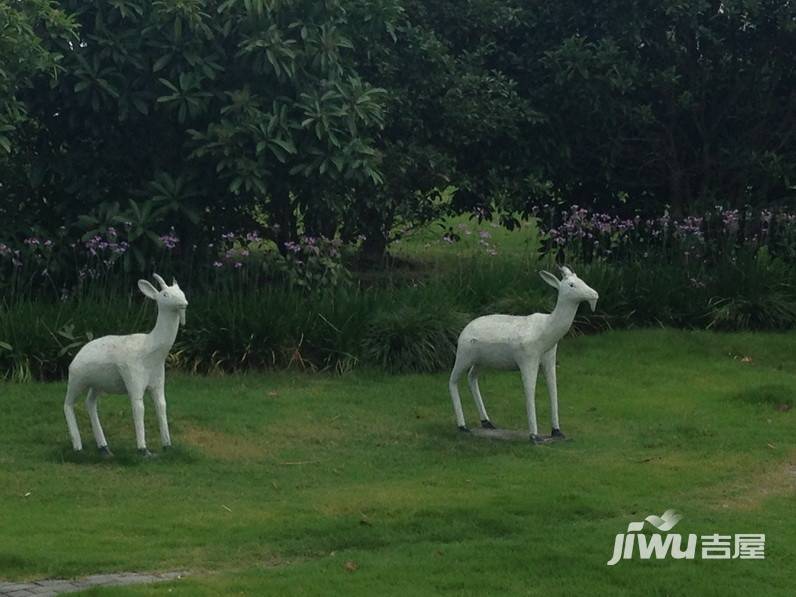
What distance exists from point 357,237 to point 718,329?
4291mm

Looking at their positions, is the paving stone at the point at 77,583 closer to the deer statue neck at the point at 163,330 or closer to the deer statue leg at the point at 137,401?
the deer statue leg at the point at 137,401

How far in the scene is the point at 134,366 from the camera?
1030 centimetres

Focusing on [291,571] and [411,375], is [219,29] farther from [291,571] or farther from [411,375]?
[291,571]

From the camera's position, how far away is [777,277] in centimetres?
1630

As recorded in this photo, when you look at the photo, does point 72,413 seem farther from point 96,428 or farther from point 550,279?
point 550,279

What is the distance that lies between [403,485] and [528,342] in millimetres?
1860

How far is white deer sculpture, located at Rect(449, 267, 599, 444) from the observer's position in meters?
11.0

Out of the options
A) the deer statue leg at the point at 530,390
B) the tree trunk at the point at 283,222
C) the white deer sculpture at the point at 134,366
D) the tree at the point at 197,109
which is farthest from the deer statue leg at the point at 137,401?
the tree trunk at the point at 283,222

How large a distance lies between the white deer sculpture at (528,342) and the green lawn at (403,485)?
42 centimetres

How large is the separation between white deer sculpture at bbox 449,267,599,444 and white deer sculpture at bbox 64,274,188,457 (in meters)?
2.34

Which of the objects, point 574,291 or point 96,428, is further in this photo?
point 574,291

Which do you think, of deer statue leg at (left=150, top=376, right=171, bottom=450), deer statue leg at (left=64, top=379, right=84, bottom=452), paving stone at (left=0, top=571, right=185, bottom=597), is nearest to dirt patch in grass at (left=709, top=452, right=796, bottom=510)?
paving stone at (left=0, top=571, right=185, bottom=597)

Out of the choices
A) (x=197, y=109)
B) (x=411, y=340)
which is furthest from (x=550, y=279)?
(x=197, y=109)

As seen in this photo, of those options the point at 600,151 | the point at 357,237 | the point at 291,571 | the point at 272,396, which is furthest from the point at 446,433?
the point at 600,151
